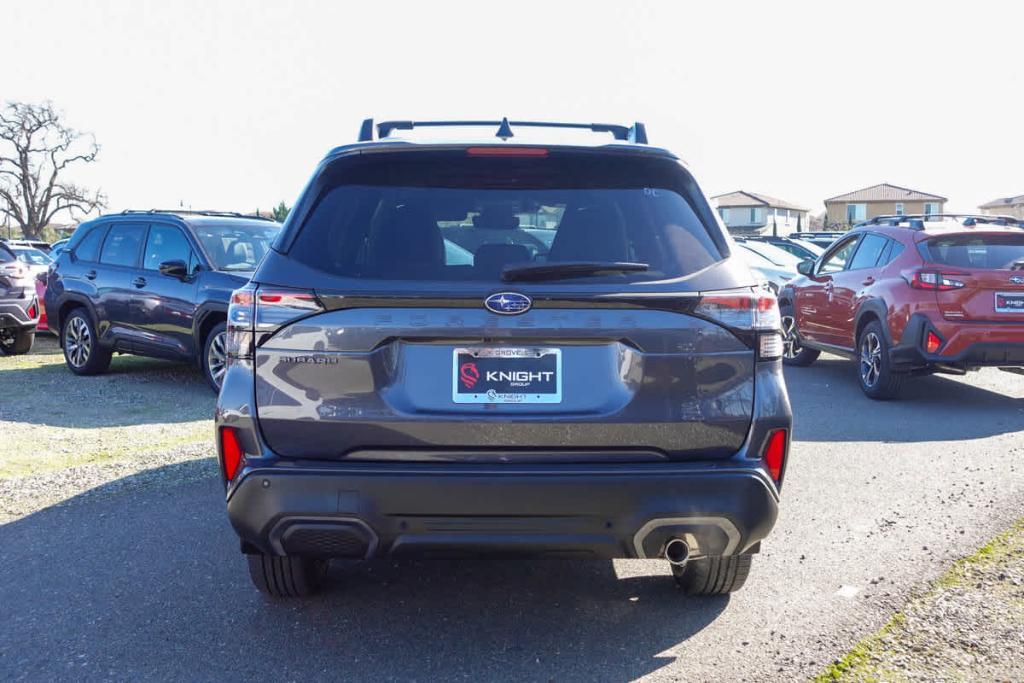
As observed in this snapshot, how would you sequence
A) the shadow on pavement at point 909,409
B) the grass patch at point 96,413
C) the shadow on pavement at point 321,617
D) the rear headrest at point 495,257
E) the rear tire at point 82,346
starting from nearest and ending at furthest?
the rear headrest at point 495,257, the shadow on pavement at point 321,617, the grass patch at point 96,413, the shadow on pavement at point 909,409, the rear tire at point 82,346

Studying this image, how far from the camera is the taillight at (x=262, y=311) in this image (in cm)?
333

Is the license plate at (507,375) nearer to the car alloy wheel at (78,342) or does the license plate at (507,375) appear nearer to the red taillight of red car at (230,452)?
the red taillight of red car at (230,452)

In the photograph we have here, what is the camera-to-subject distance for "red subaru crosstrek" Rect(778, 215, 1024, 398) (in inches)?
352

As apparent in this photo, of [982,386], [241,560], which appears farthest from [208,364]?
[982,386]

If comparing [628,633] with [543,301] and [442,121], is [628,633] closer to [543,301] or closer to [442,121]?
[543,301]

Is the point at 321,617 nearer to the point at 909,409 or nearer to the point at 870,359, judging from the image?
the point at 909,409

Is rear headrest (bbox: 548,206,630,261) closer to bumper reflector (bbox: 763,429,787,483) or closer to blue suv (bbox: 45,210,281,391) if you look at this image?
bumper reflector (bbox: 763,429,787,483)

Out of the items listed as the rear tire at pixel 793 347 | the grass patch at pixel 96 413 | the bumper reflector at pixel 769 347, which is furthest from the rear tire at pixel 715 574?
the rear tire at pixel 793 347

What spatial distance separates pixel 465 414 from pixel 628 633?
4.01ft

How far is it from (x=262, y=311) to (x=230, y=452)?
0.51 m

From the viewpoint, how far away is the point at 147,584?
4379 millimetres

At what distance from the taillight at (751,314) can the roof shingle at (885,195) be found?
366 ft

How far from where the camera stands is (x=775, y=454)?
136 inches

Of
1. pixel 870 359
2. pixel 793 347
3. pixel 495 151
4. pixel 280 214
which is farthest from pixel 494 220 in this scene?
pixel 280 214
